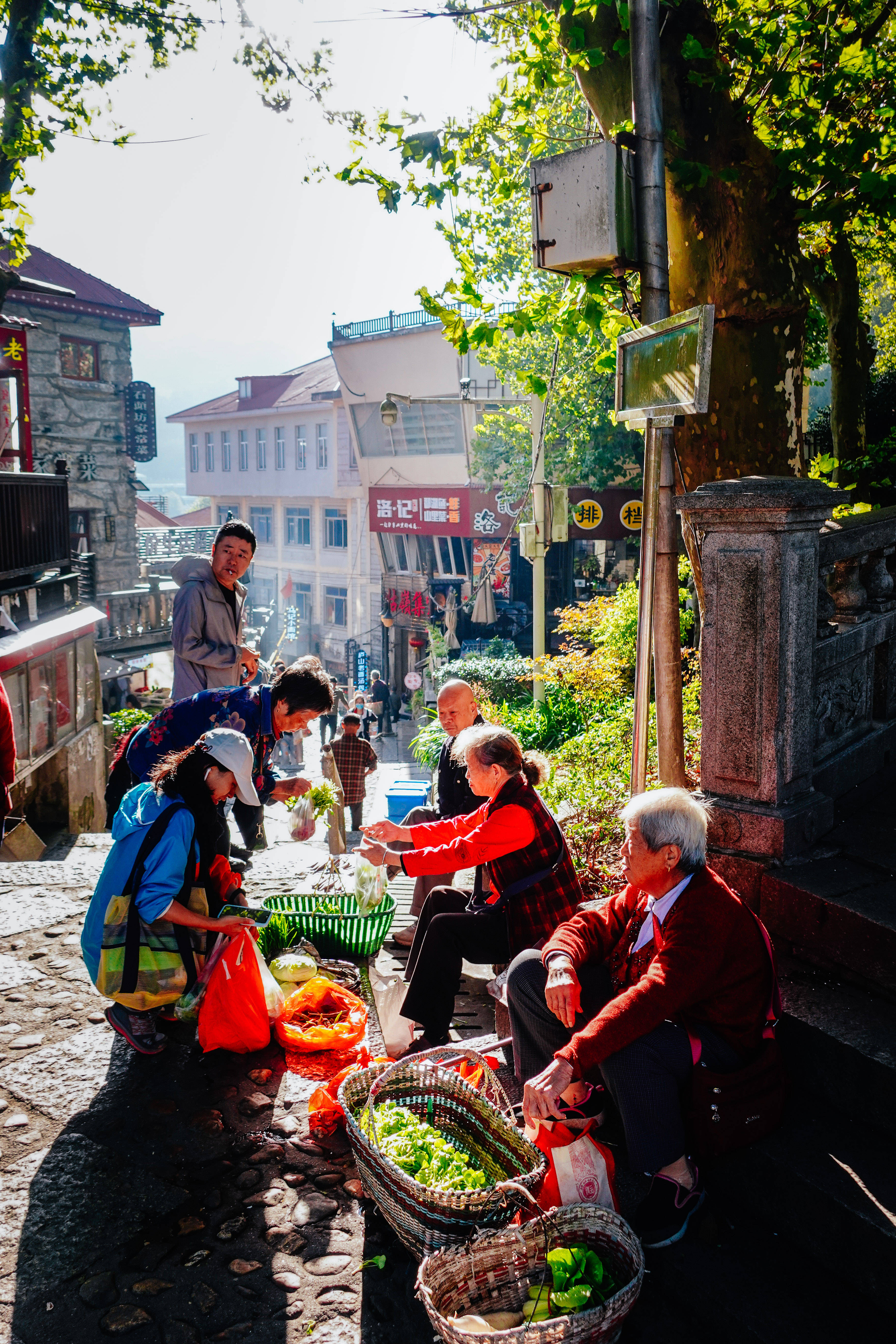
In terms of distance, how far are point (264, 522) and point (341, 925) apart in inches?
1548

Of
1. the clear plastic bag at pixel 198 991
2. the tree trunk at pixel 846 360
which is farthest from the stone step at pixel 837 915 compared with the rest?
the tree trunk at pixel 846 360

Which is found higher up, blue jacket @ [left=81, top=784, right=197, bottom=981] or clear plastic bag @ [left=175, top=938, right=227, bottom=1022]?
blue jacket @ [left=81, top=784, right=197, bottom=981]

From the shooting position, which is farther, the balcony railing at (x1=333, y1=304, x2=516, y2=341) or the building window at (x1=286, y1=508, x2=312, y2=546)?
the building window at (x1=286, y1=508, x2=312, y2=546)

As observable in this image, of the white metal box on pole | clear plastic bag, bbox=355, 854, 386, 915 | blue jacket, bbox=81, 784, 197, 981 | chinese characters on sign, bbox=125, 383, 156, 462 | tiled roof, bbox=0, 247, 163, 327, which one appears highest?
tiled roof, bbox=0, 247, 163, 327

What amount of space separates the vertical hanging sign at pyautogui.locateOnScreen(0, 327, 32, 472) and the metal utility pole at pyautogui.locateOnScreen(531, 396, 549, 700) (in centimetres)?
647

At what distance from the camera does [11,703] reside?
9703 mm

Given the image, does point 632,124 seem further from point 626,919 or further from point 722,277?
point 626,919

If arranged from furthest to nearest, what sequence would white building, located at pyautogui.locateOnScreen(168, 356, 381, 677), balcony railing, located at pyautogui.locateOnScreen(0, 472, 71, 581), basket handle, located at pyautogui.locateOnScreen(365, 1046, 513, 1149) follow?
white building, located at pyautogui.locateOnScreen(168, 356, 381, 677) → balcony railing, located at pyautogui.locateOnScreen(0, 472, 71, 581) → basket handle, located at pyautogui.locateOnScreen(365, 1046, 513, 1149)

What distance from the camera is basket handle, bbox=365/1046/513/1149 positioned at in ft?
10.4

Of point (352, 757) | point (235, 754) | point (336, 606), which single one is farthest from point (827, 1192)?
point (336, 606)

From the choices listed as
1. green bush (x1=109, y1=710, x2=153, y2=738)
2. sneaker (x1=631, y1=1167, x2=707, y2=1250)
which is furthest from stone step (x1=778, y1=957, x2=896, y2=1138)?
green bush (x1=109, y1=710, x2=153, y2=738)

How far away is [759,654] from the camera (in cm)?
381

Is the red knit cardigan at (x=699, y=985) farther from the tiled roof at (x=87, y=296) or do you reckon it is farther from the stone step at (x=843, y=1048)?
the tiled roof at (x=87, y=296)

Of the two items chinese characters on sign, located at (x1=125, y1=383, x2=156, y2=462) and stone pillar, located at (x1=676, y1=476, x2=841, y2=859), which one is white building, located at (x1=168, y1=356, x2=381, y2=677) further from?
stone pillar, located at (x1=676, y1=476, x2=841, y2=859)
